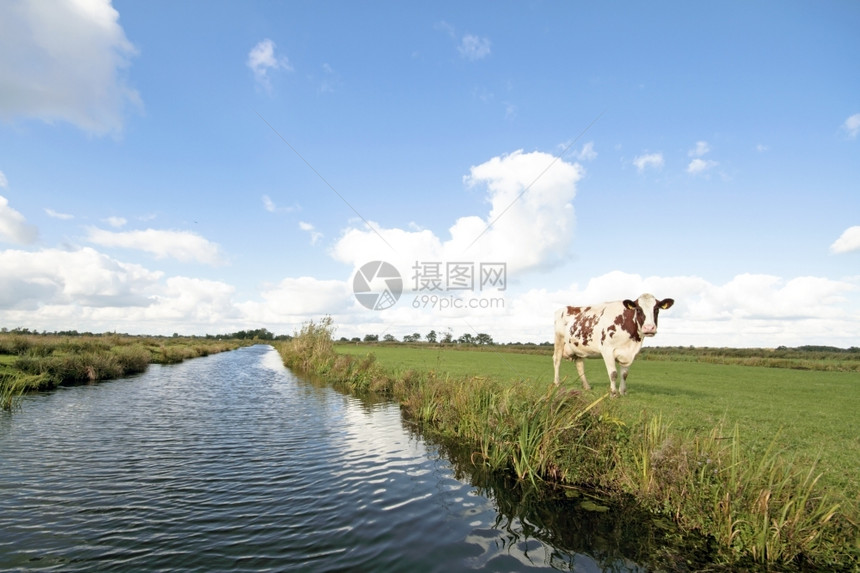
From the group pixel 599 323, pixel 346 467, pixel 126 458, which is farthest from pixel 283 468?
pixel 599 323

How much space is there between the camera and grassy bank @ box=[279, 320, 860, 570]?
Answer: 475cm


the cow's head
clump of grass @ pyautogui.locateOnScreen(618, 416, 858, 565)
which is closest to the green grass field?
clump of grass @ pyautogui.locateOnScreen(618, 416, 858, 565)

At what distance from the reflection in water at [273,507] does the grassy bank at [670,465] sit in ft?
2.14

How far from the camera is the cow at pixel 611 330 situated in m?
14.0

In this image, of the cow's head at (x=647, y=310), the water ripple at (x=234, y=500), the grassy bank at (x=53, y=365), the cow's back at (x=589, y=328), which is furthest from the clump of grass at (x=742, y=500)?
the grassy bank at (x=53, y=365)

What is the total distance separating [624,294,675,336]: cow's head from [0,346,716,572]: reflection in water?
8.13m

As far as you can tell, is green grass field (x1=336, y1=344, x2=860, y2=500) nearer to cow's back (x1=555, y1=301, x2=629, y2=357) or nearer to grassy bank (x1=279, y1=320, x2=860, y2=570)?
grassy bank (x1=279, y1=320, x2=860, y2=570)

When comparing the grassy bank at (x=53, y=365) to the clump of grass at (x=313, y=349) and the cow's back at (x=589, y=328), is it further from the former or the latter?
the cow's back at (x=589, y=328)

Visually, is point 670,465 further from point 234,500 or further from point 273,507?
point 234,500

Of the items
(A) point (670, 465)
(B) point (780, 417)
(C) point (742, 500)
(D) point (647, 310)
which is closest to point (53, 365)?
(A) point (670, 465)

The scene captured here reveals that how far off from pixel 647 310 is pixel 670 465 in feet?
29.5

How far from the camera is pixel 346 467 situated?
8.64m

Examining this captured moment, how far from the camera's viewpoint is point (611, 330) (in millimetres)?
14742

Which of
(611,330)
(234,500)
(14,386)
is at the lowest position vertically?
(234,500)
